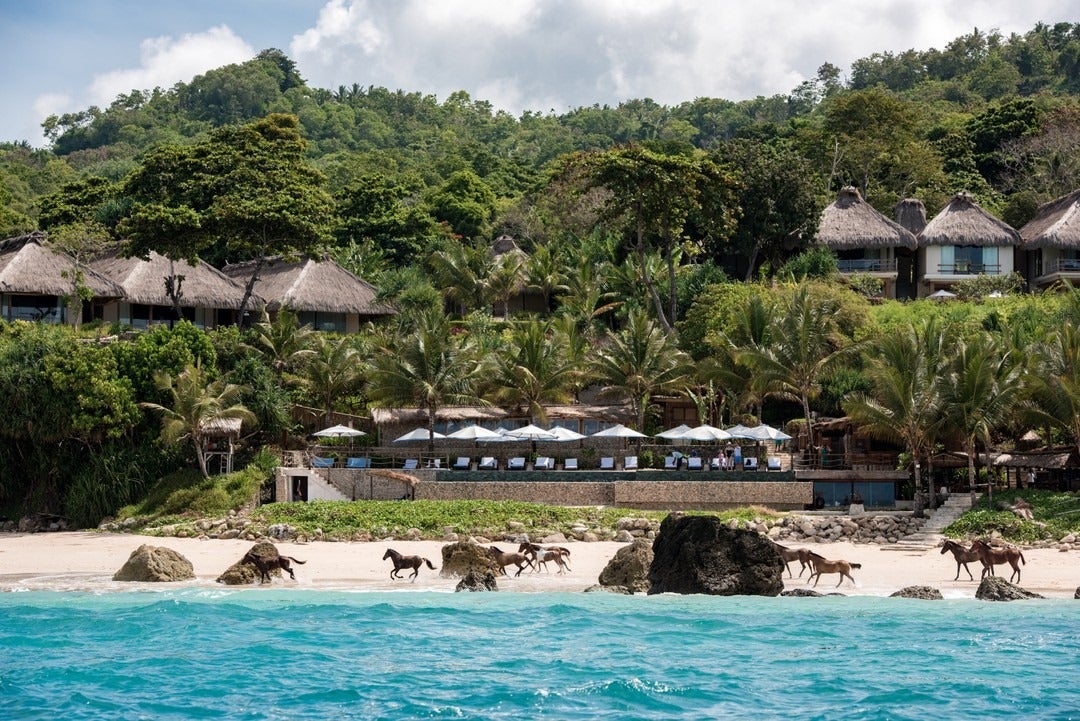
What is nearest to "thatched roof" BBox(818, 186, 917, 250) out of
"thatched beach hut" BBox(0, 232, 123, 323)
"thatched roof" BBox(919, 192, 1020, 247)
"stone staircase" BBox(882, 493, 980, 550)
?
"thatched roof" BBox(919, 192, 1020, 247)

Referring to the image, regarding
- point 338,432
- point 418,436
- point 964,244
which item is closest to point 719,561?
point 418,436

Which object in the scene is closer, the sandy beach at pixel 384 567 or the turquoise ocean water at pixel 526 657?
the turquoise ocean water at pixel 526 657

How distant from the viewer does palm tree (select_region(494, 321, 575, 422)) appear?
36.3 m

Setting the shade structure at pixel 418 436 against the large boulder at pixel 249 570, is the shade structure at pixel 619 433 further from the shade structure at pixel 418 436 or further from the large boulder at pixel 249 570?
the large boulder at pixel 249 570

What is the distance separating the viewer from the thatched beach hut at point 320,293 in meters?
46.4

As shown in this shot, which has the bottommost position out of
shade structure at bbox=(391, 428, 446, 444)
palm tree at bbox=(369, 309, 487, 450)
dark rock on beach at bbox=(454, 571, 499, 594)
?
dark rock on beach at bbox=(454, 571, 499, 594)

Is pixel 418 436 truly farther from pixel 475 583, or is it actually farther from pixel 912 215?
pixel 912 215

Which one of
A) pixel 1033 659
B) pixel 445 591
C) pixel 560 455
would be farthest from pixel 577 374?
pixel 1033 659

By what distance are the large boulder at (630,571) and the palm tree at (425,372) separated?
12818 millimetres

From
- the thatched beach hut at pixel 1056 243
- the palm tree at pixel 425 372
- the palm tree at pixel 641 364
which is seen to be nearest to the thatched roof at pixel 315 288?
the palm tree at pixel 425 372

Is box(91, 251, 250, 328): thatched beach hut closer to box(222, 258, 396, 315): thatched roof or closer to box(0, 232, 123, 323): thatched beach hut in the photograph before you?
box(0, 232, 123, 323): thatched beach hut

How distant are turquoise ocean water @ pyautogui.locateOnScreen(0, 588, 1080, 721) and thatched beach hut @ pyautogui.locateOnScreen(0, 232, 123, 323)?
21.5 meters

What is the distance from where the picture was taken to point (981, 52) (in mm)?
115562

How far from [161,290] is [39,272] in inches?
168
